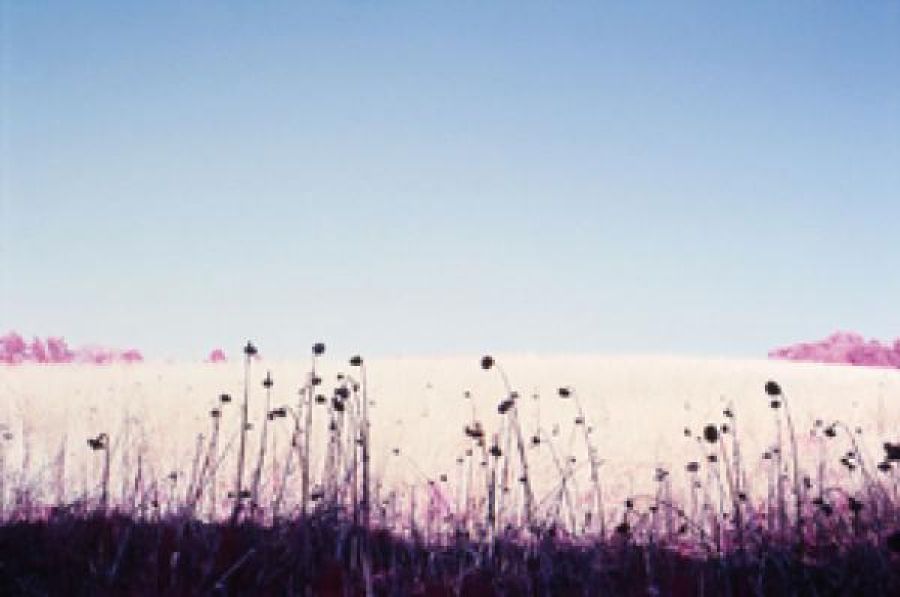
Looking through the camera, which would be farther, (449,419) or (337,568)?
(449,419)

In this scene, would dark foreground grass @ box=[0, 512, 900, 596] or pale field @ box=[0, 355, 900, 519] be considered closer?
dark foreground grass @ box=[0, 512, 900, 596]

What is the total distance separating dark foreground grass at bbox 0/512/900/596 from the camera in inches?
126

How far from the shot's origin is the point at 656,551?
475 cm

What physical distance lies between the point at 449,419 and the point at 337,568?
1134 centimetres

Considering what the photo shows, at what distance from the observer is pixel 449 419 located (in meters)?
14.2

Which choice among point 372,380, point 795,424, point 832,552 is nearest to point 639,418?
point 795,424

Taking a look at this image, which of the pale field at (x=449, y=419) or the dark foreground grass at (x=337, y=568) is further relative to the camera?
the pale field at (x=449, y=419)

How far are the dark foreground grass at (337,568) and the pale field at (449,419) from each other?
4.89 ft

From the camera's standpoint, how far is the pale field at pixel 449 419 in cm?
978

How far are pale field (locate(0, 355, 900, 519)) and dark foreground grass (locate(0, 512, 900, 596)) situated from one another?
149 cm

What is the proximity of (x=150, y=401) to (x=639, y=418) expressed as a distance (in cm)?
961

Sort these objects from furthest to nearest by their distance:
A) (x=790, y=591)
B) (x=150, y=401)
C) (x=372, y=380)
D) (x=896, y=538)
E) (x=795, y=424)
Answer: (x=372, y=380)
(x=150, y=401)
(x=795, y=424)
(x=790, y=591)
(x=896, y=538)

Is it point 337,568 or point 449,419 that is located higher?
point 337,568

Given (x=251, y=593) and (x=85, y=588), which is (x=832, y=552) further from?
(x=85, y=588)
